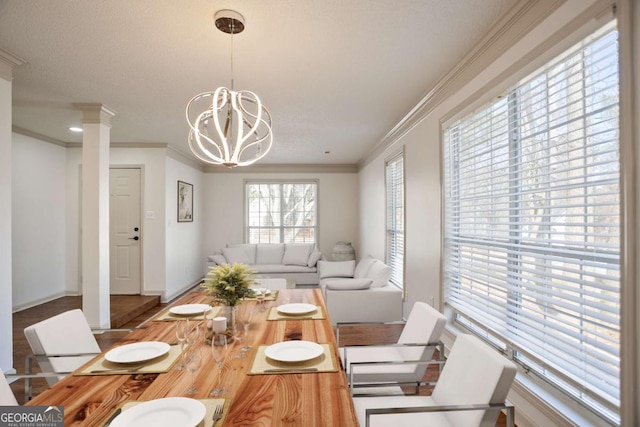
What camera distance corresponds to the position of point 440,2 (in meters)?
1.93

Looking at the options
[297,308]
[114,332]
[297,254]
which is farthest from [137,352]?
[297,254]

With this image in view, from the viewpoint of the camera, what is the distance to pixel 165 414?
1.05 m

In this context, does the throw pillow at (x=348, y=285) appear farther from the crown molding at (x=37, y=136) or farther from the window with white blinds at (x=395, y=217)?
the crown molding at (x=37, y=136)

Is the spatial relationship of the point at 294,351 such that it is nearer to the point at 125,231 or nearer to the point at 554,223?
the point at 554,223

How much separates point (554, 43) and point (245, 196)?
625cm

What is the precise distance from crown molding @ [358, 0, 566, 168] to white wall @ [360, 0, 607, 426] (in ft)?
0.10

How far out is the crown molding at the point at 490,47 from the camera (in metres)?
1.86

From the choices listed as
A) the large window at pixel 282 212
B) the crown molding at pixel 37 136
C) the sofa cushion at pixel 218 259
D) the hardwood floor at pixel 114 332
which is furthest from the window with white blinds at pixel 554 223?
the crown molding at pixel 37 136

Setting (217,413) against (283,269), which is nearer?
(217,413)

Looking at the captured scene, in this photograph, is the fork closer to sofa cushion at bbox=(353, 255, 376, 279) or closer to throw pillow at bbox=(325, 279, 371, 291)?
throw pillow at bbox=(325, 279, 371, 291)

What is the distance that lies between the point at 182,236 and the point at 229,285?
4.81m

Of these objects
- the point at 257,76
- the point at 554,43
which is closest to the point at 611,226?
the point at 554,43

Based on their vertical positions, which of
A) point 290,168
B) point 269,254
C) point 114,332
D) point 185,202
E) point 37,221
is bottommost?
point 114,332

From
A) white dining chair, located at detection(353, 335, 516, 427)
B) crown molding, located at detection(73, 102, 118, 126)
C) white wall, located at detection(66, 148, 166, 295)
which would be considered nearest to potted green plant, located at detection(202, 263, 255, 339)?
white dining chair, located at detection(353, 335, 516, 427)
